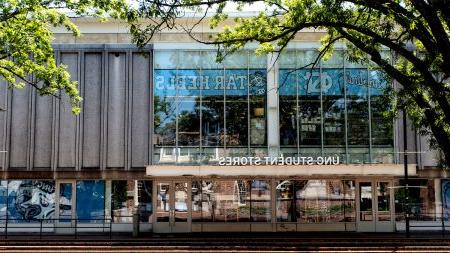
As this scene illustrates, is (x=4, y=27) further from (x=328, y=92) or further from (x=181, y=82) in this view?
(x=328, y=92)

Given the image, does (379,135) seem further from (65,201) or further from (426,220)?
(65,201)

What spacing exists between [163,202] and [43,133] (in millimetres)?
6702

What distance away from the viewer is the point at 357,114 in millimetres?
27016

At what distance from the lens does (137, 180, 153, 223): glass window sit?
27.0 meters

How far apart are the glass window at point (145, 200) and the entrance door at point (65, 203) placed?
319 centimetres

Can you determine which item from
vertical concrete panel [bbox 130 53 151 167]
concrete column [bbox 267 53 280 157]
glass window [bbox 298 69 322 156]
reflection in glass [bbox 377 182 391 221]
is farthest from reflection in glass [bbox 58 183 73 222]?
reflection in glass [bbox 377 182 391 221]

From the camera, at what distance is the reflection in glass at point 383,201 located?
88.2 feet

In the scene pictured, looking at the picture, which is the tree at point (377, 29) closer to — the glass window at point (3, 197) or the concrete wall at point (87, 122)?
the concrete wall at point (87, 122)

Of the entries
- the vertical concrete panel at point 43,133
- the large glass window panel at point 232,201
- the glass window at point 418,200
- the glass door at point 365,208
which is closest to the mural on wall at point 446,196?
the glass window at point 418,200

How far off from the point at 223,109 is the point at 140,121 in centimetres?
405

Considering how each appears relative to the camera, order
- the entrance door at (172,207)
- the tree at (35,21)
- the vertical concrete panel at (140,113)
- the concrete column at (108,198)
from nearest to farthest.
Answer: the tree at (35,21) < the entrance door at (172,207) < the vertical concrete panel at (140,113) < the concrete column at (108,198)

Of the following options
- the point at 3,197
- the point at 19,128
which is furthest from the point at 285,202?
the point at 3,197

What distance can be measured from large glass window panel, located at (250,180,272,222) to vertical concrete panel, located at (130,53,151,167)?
537 cm

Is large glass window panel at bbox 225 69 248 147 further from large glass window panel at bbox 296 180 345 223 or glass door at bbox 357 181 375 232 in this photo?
glass door at bbox 357 181 375 232
